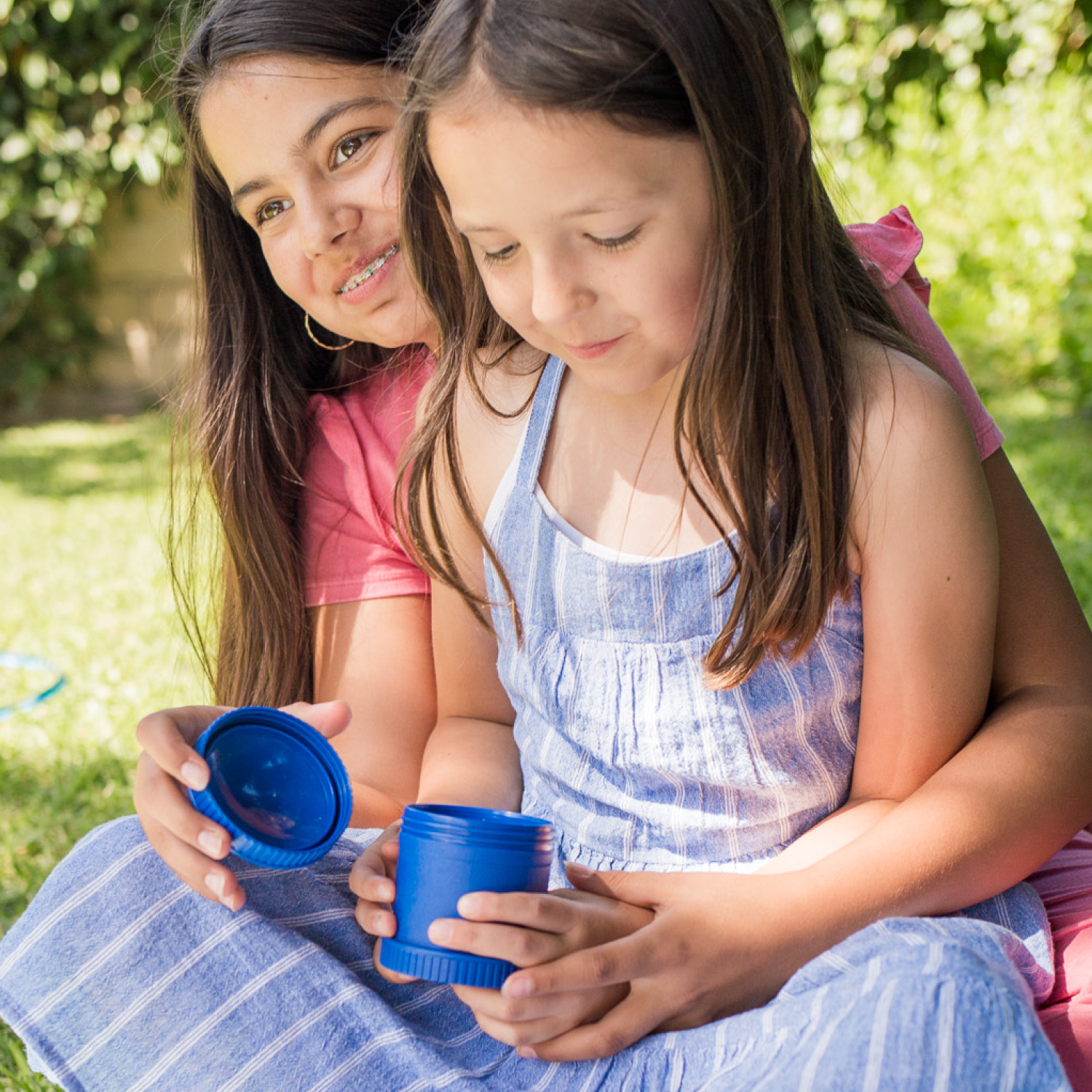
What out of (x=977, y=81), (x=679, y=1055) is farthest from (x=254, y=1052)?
(x=977, y=81)

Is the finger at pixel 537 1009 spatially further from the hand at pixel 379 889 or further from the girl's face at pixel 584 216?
the girl's face at pixel 584 216

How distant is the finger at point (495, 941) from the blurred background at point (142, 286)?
2.57 feet

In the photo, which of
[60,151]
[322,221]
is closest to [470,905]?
[322,221]

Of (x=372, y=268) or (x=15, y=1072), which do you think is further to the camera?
(x=372, y=268)

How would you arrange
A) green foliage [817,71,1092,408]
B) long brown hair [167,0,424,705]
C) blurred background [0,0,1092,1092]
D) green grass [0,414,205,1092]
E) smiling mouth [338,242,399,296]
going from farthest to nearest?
green foliage [817,71,1092,408] → blurred background [0,0,1092,1092] → green grass [0,414,205,1092] → long brown hair [167,0,424,705] → smiling mouth [338,242,399,296]

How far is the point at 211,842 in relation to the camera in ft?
4.07

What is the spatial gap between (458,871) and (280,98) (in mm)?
1068

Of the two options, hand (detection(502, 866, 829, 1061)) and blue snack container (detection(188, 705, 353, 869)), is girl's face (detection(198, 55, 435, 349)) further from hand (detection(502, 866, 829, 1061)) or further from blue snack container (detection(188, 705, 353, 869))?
hand (detection(502, 866, 829, 1061))

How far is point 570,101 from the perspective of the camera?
1.18 meters

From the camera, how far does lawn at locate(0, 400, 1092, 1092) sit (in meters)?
2.40

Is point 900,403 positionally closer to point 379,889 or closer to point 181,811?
point 379,889

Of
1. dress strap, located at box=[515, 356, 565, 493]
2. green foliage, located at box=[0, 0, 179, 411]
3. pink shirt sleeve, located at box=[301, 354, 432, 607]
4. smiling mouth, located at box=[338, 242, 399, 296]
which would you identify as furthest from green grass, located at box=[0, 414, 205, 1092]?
green foliage, located at box=[0, 0, 179, 411]

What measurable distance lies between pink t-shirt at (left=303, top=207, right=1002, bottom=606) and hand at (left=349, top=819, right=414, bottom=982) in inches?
24.3

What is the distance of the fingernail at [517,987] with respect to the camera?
1136mm
